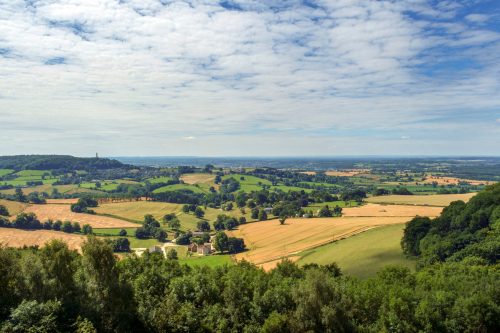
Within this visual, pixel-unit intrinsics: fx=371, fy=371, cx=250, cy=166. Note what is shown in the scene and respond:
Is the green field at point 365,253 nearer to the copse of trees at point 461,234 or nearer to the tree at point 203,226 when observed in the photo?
the copse of trees at point 461,234

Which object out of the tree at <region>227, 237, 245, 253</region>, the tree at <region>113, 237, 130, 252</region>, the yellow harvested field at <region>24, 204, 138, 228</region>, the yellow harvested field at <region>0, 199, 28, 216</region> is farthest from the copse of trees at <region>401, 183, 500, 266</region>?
the yellow harvested field at <region>0, 199, 28, 216</region>

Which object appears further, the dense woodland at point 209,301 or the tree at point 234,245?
the tree at point 234,245

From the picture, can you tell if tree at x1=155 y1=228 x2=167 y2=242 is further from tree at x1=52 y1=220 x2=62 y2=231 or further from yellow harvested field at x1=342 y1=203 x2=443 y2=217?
yellow harvested field at x1=342 y1=203 x2=443 y2=217

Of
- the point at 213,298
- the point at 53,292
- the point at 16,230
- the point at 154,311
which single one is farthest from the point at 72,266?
the point at 16,230

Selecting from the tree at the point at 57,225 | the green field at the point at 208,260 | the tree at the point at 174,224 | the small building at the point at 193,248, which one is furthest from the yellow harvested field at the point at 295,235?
the tree at the point at 57,225

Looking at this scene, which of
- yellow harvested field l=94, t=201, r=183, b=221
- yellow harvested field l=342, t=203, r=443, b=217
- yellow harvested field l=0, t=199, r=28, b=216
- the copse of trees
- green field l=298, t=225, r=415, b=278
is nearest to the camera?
the copse of trees

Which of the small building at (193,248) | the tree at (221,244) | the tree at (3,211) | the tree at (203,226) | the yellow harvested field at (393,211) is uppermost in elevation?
A: the yellow harvested field at (393,211)

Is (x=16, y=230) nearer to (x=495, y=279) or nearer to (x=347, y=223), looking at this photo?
(x=347, y=223)
